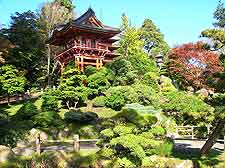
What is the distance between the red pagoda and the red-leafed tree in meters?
7.74

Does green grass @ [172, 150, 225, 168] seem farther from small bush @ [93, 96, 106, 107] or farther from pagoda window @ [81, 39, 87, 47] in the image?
pagoda window @ [81, 39, 87, 47]

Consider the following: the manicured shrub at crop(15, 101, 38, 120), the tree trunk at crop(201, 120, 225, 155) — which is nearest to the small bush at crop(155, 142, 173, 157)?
the tree trunk at crop(201, 120, 225, 155)

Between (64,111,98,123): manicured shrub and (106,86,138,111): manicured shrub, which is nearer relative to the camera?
(64,111,98,123): manicured shrub

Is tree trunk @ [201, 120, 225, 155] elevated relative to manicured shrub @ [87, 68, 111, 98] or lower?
lower

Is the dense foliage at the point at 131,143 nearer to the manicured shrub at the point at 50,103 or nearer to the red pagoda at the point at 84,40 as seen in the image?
the manicured shrub at the point at 50,103

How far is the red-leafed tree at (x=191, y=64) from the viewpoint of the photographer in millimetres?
35812

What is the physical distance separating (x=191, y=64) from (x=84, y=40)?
480 inches

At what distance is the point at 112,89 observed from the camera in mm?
28203

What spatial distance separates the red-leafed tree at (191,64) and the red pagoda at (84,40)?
305 inches

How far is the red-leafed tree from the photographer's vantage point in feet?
117

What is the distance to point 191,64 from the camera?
36.7 metres

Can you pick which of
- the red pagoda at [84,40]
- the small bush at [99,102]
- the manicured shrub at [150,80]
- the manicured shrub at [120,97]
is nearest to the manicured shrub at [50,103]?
the small bush at [99,102]

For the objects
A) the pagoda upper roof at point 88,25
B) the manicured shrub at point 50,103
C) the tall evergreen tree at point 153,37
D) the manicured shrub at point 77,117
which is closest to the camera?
the manicured shrub at point 77,117

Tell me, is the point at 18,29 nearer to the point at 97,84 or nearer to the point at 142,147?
the point at 97,84
